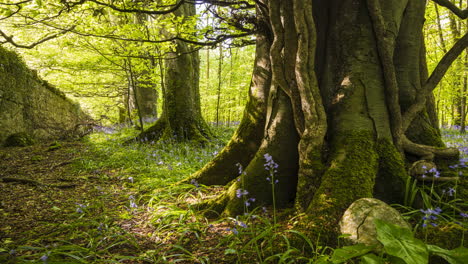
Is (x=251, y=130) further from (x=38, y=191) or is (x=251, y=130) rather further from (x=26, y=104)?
(x=26, y=104)

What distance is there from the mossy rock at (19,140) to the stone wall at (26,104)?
0.11m

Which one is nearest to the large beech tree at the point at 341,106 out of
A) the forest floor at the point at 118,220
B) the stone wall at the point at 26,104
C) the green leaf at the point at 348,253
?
the forest floor at the point at 118,220

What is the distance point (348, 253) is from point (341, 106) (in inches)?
58.7

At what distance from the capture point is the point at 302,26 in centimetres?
220

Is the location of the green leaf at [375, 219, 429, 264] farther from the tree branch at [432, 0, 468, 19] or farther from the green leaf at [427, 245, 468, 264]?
the tree branch at [432, 0, 468, 19]

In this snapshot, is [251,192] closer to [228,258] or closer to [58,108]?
[228,258]

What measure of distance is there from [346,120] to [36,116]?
30.5 feet

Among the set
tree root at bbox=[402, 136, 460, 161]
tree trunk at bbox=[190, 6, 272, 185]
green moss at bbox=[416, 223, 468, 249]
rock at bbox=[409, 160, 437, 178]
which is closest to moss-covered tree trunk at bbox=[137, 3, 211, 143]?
tree trunk at bbox=[190, 6, 272, 185]

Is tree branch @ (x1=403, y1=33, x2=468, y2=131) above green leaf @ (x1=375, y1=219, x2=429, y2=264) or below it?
above

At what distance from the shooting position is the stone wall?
21.4 feet

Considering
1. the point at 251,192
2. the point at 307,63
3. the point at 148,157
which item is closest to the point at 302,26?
the point at 307,63

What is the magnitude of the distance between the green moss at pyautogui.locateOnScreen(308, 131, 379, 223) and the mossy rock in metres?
7.95

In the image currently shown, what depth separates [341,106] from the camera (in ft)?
7.93

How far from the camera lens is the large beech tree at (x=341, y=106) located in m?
2.20
